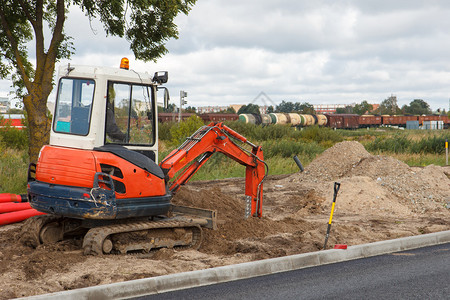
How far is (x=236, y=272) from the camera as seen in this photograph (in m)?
7.21

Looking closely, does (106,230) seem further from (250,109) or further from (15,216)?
(250,109)

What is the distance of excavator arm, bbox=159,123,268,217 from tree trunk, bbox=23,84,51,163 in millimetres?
6115

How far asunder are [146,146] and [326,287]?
12.2ft

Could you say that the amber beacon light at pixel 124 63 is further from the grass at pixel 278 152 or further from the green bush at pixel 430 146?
the green bush at pixel 430 146

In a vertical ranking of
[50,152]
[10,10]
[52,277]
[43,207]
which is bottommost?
[52,277]

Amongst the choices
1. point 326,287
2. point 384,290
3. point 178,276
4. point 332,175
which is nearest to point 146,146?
point 178,276

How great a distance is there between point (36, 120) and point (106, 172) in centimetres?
767

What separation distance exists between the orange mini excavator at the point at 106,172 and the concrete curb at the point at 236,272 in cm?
152

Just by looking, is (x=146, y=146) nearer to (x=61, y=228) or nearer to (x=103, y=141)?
(x=103, y=141)

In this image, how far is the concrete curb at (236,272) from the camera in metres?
6.14

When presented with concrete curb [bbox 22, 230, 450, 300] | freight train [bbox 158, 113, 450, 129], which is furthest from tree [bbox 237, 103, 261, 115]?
concrete curb [bbox 22, 230, 450, 300]

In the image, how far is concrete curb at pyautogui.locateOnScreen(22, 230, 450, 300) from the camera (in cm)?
614

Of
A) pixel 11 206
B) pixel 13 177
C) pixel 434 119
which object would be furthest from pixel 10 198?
pixel 434 119

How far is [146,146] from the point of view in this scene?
8617mm
